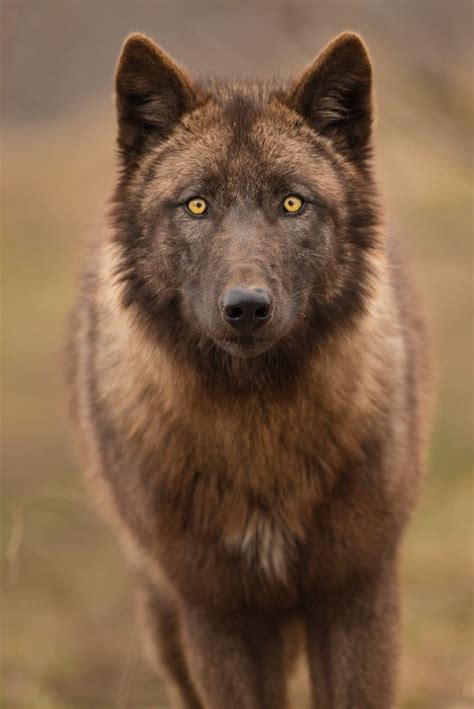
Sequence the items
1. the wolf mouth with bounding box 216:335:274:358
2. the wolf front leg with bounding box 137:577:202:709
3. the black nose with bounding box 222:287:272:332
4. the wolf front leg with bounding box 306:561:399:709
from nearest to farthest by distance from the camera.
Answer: the black nose with bounding box 222:287:272:332 < the wolf mouth with bounding box 216:335:274:358 < the wolf front leg with bounding box 306:561:399:709 < the wolf front leg with bounding box 137:577:202:709

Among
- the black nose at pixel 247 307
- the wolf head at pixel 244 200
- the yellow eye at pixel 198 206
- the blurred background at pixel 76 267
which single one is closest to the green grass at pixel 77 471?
the blurred background at pixel 76 267

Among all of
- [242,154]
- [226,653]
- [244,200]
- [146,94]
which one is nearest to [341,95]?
[242,154]

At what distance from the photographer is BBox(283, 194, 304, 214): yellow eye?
4676 mm

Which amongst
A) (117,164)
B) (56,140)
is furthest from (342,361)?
(56,140)

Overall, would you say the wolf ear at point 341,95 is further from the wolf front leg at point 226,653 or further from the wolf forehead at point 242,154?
the wolf front leg at point 226,653

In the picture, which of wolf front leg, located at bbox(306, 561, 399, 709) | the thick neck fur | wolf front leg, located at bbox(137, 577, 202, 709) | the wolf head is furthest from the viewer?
wolf front leg, located at bbox(137, 577, 202, 709)

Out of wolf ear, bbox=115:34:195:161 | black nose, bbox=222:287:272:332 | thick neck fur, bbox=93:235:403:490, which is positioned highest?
wolf ear, bbox=115:34:195:161

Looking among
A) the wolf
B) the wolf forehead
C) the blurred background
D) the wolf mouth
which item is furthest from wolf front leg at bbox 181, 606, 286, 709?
the wolf forehead

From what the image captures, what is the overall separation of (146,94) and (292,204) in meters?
0.71

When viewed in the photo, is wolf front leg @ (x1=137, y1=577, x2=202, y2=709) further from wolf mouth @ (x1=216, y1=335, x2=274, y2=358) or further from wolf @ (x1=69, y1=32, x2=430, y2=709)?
wolf mouth @ (x1=216, y1=335, x2=274, y2=358)

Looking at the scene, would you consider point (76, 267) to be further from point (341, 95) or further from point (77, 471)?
point (77, 471)

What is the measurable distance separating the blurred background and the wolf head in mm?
616

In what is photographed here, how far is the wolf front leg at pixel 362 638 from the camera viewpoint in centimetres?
513

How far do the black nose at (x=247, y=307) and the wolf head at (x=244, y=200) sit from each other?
9 centimetres
